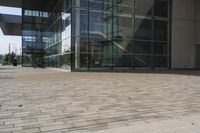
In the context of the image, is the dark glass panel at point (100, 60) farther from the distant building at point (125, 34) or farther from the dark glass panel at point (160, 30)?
the dark glass panel at point (160, 30)

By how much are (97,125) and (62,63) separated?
20.9m

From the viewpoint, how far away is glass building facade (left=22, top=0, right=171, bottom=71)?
891 inches

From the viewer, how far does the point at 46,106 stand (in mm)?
6367

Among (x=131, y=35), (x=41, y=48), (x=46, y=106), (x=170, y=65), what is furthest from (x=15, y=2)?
(x=46, y=106)

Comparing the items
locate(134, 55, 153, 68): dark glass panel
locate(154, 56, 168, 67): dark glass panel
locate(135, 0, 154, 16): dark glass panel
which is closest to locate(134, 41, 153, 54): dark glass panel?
locate(134, 55, 153, 68): dark glass panel

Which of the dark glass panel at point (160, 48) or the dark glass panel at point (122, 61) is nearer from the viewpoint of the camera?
the dark glass panel at point (122, 61)

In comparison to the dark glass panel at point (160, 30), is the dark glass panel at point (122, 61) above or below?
below

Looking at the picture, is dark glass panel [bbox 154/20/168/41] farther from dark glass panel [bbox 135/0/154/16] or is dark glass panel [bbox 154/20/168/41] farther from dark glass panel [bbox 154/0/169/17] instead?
dark glass panel [bbox 135/0/154/16]

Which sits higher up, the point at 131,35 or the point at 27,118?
the point at 131,35

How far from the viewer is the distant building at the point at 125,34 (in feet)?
74.6

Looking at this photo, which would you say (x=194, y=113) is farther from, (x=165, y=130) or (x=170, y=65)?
(x=170, y=65)

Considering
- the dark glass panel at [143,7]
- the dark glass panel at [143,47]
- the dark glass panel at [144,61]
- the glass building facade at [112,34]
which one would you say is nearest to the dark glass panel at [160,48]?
the glass building facade at [112,34]

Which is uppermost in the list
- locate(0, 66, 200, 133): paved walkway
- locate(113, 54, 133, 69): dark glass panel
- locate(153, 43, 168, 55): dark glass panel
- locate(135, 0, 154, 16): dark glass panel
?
locate(135, 0, 154, 16): dark glass panel

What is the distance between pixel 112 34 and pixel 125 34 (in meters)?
1.45
